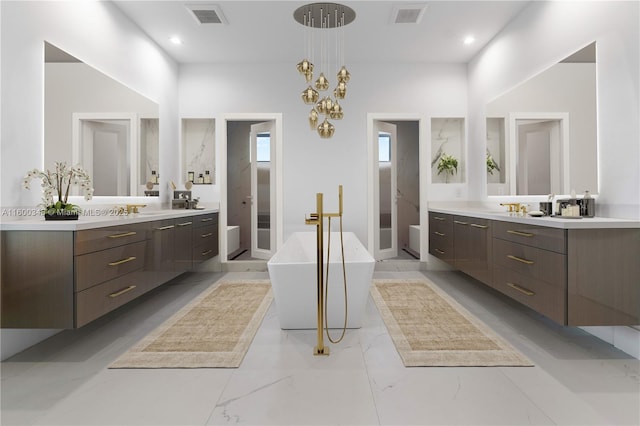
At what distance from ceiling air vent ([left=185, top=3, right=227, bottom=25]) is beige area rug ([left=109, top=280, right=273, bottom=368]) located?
9.23 feet

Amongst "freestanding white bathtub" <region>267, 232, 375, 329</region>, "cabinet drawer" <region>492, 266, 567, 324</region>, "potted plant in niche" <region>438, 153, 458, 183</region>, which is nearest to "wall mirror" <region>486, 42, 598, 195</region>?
"cabinet drawer" <region>492, 266, 567, 324</region>

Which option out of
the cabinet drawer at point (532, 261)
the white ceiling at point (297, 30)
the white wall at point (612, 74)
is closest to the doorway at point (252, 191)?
the white ceiling at point (297, 30)

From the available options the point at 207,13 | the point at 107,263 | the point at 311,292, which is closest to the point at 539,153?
the point at 311,292

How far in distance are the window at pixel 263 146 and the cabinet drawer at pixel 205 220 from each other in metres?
1.62

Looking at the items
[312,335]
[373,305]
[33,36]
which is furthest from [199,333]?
[33,36]

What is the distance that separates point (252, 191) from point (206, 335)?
3.50 metres

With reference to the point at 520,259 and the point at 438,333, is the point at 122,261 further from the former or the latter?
the point at 520,259

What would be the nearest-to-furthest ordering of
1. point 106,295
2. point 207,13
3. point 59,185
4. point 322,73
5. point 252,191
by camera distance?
point 106,295 < point 59,185 < point 322,73 < point 207,13 < point 252,191

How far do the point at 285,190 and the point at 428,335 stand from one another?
3.04 m

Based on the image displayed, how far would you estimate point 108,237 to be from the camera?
2.52 m

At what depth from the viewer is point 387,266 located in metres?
5.19

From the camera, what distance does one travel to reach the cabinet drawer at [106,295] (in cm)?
223

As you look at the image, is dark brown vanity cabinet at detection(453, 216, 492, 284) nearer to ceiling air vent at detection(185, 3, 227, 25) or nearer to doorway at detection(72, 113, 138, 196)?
ceiling air vent at detection(185, 3, 227, 25)

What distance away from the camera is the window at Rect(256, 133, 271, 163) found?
6.18m
